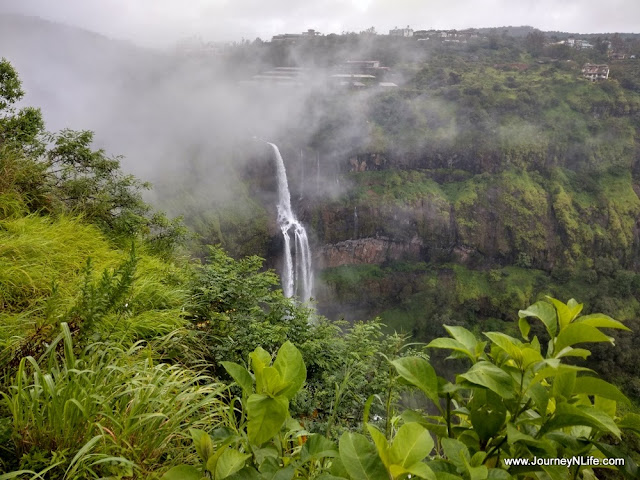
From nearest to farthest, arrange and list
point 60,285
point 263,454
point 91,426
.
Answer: point 263,454, point 91,426, point 60,285

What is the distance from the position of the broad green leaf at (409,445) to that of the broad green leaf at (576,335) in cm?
36

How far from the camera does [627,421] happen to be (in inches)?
36.2

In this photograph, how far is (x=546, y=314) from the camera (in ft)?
3.25

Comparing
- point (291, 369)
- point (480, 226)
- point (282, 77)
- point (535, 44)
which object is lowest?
point (480, 226)

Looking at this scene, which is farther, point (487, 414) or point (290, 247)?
point (290, 247)

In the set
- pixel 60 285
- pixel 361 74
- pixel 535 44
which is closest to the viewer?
pixel 60 285

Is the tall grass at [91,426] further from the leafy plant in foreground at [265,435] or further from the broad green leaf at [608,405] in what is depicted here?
the broad green leaf at [608,405]

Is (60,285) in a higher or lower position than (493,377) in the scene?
lower

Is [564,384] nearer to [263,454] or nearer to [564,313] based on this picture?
[564,313]

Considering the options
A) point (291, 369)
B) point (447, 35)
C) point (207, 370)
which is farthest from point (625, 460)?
point (447, 35)

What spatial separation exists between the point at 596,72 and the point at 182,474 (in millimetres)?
96841

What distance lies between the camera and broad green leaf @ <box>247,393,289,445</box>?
911 millimetres

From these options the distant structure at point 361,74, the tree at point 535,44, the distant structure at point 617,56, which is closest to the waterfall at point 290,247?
the distant structure at point 361,74

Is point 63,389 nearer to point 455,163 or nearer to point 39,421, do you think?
point 39,421
